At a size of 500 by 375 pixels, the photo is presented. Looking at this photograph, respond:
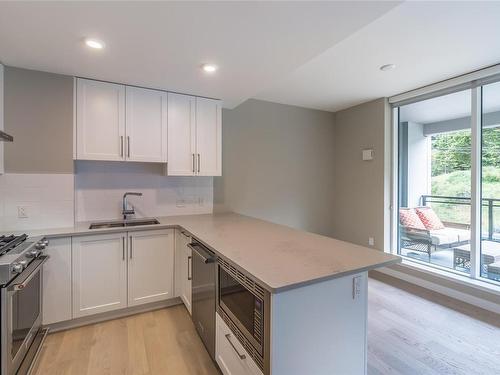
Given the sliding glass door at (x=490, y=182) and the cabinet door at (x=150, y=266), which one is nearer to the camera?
the cabinet door at (x=150, y=266)

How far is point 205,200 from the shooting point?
3.32 metres

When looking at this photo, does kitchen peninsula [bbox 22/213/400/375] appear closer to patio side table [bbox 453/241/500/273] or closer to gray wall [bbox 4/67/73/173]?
gray wall [bbox 4/67/73/173]

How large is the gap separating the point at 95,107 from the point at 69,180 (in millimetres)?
752

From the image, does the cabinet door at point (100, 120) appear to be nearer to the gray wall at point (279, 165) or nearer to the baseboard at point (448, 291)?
the gray wall at point (279, 165)

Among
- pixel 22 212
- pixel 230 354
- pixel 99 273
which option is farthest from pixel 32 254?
pixel 230 354

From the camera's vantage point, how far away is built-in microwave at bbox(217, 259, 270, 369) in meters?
1.19

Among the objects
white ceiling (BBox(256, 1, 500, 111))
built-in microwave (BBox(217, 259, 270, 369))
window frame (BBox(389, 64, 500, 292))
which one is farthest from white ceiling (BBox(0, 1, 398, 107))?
window frame (BBox(389, 64, 500, 292))

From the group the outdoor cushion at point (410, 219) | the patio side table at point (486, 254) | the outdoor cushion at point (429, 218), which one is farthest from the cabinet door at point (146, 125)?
the patio side table at point (486, 254)

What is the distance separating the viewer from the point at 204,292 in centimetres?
190

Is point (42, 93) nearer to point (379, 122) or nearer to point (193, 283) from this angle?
point (193, 283)

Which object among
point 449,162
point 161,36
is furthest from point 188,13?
point 449,162

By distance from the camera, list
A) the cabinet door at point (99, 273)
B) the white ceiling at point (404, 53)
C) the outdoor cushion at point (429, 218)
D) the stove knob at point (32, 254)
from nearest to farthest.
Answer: the stove knob at point (32, 254), the white ceiling at point (404, 53), the cabinet door at point (99, 273), the outdoor cushion at point (429, 218)

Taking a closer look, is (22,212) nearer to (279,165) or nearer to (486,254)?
(279,165)

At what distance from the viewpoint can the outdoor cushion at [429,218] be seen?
3377 millimetres
